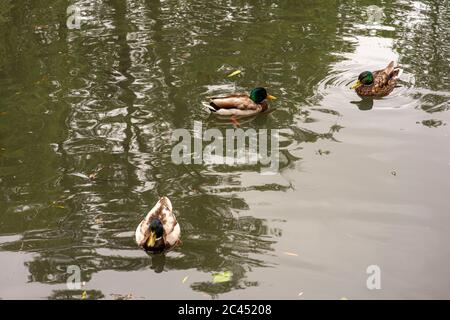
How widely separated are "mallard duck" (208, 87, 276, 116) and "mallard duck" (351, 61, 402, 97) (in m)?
1.82

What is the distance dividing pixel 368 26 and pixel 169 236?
8812 millimetres

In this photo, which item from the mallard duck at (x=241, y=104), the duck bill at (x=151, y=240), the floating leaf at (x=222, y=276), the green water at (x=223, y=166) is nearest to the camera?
the floating leaf at (x=222, y=276)

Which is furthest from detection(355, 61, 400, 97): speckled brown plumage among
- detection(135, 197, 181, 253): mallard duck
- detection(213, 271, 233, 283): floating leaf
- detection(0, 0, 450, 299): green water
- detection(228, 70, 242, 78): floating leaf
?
detection(213, 271, 233, 283): floating leaf

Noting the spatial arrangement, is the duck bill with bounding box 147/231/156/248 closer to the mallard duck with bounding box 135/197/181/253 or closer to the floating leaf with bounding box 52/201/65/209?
the mallard duck with bounding box 135/197/181/253

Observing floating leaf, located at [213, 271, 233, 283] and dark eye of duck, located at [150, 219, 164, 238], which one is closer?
floating leaf, located at [213, 271, 233, 283]

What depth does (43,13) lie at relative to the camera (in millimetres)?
14703

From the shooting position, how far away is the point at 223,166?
8.89 meters

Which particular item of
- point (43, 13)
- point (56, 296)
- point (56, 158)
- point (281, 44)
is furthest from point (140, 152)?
point (43, 13)

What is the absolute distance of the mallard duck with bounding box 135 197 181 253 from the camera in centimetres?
706

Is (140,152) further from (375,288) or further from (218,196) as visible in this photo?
(375,288)

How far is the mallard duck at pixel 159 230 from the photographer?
7059 millimetres

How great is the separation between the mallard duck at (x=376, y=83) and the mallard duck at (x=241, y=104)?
1.82m

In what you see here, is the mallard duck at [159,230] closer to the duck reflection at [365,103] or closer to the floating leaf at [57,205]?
the floating leaf at [57,205]

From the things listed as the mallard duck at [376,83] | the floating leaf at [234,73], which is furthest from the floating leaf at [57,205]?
the mallard duck at [376,83]
